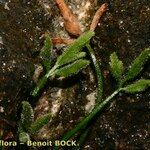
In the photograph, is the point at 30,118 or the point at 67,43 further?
the point at 67,43

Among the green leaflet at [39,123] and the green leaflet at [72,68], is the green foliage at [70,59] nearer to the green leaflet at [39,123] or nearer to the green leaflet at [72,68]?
the green leaflet at [72,68]

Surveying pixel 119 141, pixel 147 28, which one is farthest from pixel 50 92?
pixel 147 28

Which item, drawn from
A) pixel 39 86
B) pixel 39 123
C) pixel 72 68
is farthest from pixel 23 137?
pixel 72 68

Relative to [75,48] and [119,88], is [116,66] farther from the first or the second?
[75,48]

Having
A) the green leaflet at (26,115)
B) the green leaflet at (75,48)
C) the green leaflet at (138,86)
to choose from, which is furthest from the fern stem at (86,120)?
the green leaflet at (75,48)

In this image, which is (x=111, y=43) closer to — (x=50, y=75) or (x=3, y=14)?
(x=50, y=75)

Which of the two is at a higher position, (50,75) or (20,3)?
(20,3)

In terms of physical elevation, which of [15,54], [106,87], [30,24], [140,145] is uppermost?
[30,24]
